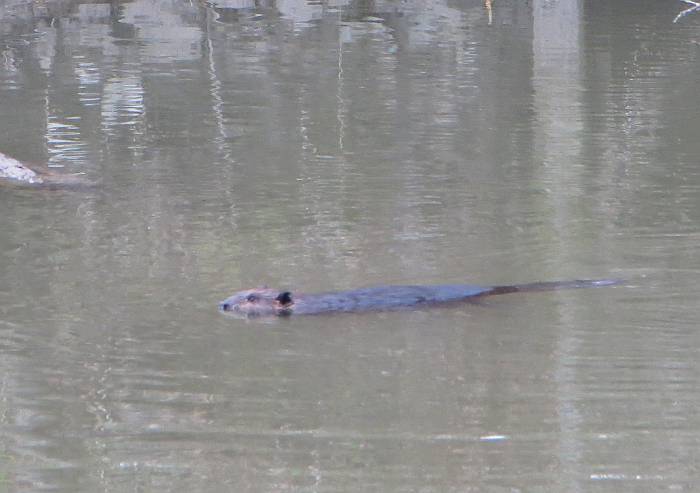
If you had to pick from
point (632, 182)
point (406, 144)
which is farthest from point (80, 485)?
point (406, 144)

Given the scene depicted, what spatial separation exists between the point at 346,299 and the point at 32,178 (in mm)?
4670

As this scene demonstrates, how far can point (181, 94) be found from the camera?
54.4ft

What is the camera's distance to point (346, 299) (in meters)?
8.21

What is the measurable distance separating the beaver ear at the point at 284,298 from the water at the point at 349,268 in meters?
0.18

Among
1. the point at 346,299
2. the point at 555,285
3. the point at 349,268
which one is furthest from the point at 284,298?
the point at 555,285

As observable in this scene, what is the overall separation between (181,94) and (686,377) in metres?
10.7

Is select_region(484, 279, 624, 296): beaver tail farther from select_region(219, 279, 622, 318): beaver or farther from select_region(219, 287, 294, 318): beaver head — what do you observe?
select_region(219, 287, 294, 318): beaver head

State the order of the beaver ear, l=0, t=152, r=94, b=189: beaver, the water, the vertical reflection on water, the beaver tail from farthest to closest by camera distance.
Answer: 1. l=0, t=152, r=94, b=189: beaver
2. the beaver tail
3. the beaver ear
4. the vertical reflection on water
5. the water

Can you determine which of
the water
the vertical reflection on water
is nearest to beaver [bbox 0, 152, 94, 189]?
the water

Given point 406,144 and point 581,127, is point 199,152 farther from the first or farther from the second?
point 581,127

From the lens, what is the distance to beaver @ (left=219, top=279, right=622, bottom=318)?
320 inches

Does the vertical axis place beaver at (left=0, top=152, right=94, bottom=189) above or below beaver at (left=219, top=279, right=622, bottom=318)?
above

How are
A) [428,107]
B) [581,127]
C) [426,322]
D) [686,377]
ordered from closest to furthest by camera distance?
[686,377], [426,322], [581,127], [428,107]

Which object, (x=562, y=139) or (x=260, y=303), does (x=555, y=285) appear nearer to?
(x=260, y=303)
